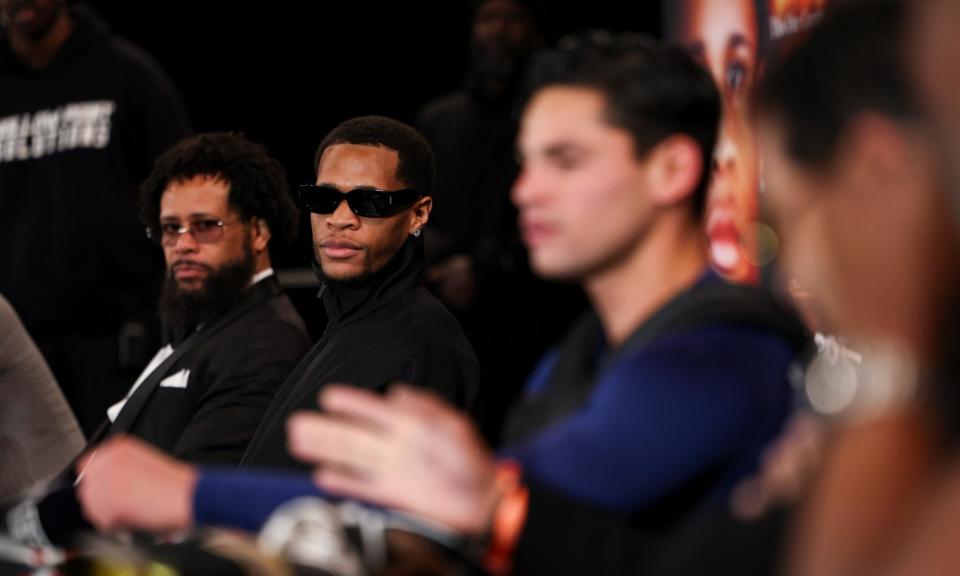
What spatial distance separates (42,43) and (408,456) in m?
3.82

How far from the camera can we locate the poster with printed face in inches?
171

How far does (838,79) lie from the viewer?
4.40 ft

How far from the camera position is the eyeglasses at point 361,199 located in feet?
11.8

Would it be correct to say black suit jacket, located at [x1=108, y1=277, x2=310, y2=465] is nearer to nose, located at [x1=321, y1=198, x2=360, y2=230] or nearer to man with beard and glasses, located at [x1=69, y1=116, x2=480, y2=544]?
man with beard and glasses, located at [x1=69, y1=116, x2=480, y2=544]

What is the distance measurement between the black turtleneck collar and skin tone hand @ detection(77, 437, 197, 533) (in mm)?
1519

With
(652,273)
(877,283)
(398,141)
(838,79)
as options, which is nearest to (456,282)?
(398,141)

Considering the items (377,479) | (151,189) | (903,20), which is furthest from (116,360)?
(903,20)

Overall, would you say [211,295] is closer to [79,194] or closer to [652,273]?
[79,194]

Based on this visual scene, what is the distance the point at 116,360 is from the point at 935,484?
423cm

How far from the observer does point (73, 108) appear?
5180mm

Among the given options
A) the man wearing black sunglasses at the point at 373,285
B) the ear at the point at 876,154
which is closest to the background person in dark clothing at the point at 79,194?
the man wearing black sunglasses at the point at 373,285

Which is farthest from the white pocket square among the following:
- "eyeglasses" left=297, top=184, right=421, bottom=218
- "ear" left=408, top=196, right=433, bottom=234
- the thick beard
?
"ear" left=408, top=196, right=433, bottom=234

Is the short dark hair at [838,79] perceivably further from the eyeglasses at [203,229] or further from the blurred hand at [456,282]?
the blurred hand at [456,282]

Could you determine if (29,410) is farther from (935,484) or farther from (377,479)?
(935,484)
